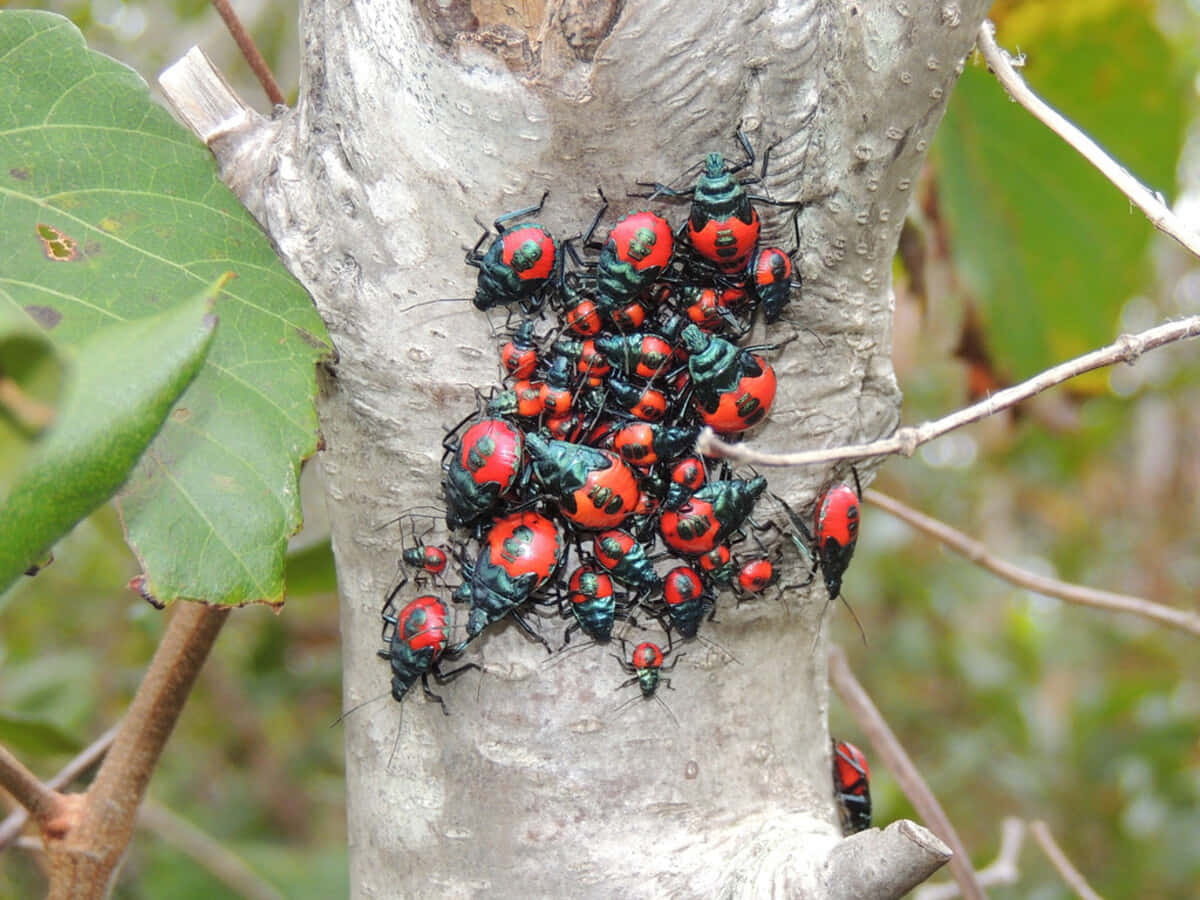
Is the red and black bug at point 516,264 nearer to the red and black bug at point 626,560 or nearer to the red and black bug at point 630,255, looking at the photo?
the red and black bug at point 630,255

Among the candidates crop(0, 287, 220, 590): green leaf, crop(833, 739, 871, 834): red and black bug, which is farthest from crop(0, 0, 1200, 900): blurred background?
crop(833, 739, 871, 834): red and black bug

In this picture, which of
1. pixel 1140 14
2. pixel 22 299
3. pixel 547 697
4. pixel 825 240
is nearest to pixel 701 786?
pixel 547 697

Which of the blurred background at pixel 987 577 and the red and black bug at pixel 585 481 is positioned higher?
the blurred background at pixel 987 577

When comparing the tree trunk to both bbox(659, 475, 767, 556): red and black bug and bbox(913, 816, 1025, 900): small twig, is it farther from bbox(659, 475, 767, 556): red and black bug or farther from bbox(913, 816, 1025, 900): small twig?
bbox(913, 816, 1025, 900): small twig

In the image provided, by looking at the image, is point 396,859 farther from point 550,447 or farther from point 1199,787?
point 1199,787

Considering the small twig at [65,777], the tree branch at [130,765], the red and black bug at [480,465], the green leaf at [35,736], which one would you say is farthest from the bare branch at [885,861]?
the green leaf at [35,736]

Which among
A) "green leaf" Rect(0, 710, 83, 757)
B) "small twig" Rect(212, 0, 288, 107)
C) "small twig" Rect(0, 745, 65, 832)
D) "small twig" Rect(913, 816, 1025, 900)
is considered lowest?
"small twig" Rect(0, 745, 65, 832)

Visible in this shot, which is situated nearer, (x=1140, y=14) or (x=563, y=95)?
(x=563, y=95)
